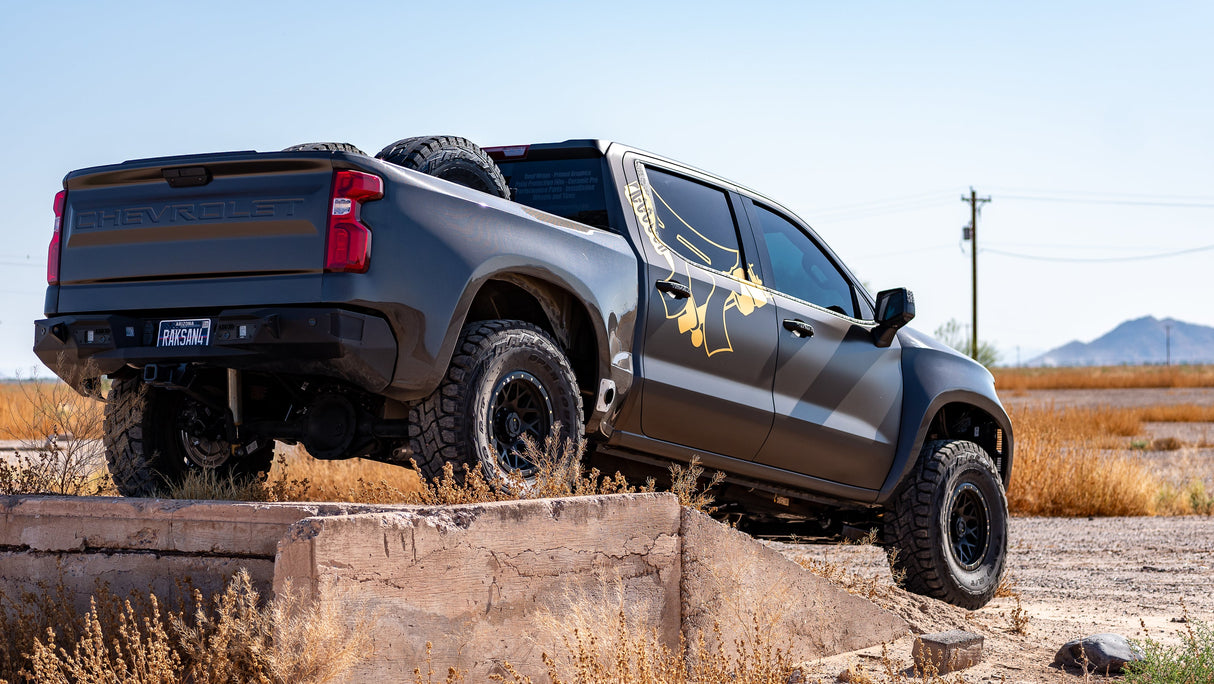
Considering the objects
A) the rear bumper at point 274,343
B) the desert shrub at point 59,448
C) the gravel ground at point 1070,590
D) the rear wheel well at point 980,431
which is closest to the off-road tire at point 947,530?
the gravel ground at point 1070,590

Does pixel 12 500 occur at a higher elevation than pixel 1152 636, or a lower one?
higher

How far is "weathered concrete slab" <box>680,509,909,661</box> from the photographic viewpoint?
17.5ft

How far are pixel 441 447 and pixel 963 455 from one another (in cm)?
384

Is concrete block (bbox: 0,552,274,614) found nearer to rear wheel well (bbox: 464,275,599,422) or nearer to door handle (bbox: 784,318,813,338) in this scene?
rear wheel well (bbox: 464,275,599,422)

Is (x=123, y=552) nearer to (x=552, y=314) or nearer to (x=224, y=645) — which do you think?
(x=224, y=645)

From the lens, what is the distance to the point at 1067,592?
8719 mm

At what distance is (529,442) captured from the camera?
4.99 m

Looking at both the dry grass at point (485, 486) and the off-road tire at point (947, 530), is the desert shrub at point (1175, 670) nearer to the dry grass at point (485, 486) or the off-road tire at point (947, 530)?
the off-road tire at point (947, 530)

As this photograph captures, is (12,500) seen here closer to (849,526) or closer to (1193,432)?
(849,526)

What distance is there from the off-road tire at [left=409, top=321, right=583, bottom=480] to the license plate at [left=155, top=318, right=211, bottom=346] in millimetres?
865

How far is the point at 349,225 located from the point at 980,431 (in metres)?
4.90

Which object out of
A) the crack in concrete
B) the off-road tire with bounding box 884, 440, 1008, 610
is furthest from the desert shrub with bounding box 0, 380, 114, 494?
the off-road tire with bounding box 884, 440, 1008, 610

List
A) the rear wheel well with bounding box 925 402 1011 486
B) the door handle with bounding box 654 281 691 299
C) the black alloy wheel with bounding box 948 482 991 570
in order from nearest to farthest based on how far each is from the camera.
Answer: the door handle with bounding box 654 281 691 299 < the black alloy wheel with bounding box 948 482 991 570 < the rear wheel well with bounding box 925 402 1011 486

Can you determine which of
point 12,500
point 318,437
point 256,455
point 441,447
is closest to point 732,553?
point 441,447
